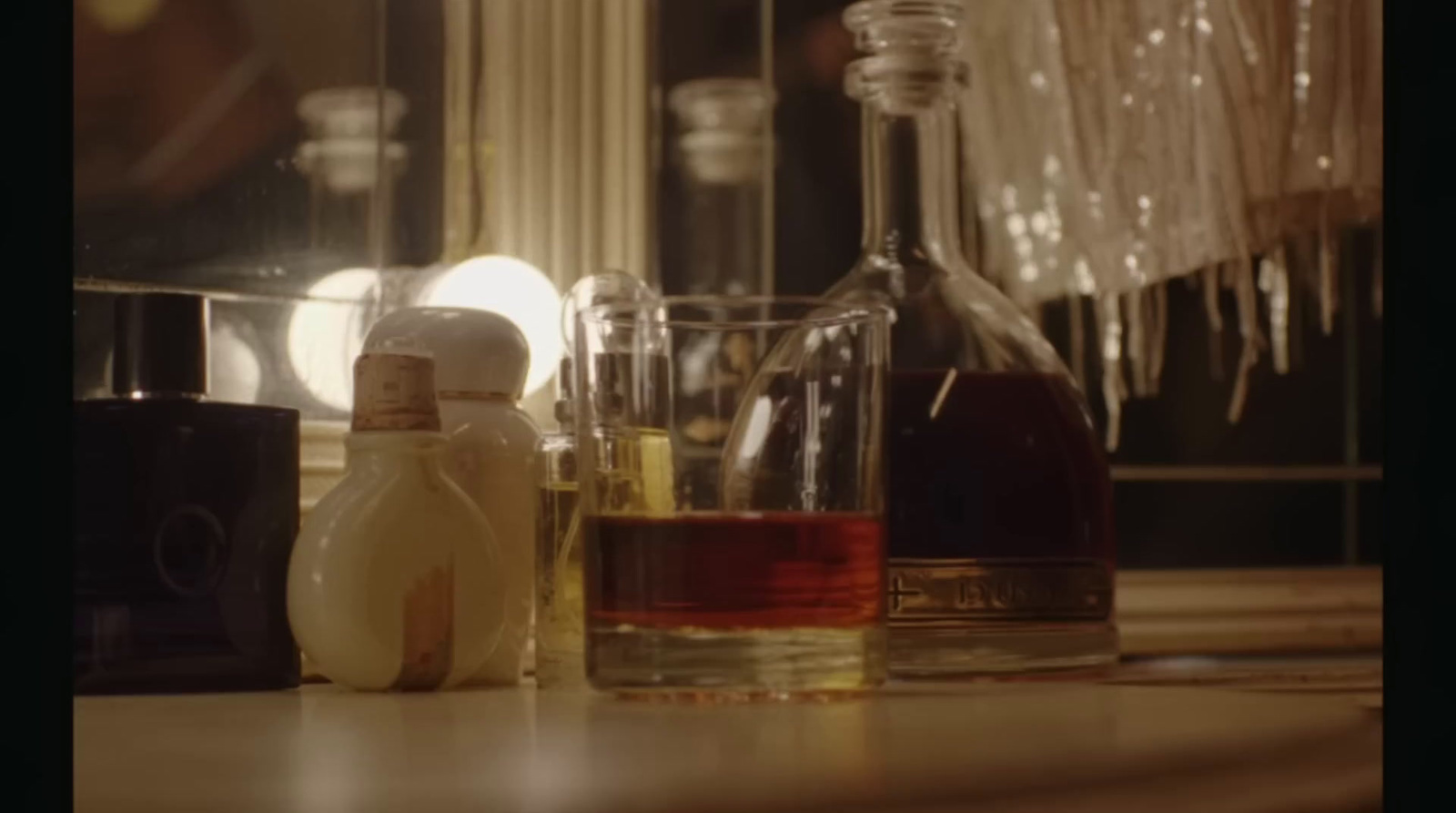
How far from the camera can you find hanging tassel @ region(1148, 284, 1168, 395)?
1107mm

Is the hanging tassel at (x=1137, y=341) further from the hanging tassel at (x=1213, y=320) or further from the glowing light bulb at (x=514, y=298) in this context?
the glowing light bulb at (x=514, y=298)

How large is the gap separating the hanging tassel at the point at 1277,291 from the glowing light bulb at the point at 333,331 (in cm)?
59

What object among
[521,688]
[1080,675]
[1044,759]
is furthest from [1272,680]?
[1044,759]

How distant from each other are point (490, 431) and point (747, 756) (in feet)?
0.94

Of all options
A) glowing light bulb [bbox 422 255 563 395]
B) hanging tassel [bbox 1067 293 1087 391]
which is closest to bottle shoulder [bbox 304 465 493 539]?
glowing light bulb [bbox 422 255 563 395]

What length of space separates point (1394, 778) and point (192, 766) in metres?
0.22

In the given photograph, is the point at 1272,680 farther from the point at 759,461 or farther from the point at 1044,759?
the point at 1044,759

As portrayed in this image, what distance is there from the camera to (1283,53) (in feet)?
3.50

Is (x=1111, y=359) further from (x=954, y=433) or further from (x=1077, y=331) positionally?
(x=954, y=433)

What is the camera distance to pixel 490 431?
24.0 inches

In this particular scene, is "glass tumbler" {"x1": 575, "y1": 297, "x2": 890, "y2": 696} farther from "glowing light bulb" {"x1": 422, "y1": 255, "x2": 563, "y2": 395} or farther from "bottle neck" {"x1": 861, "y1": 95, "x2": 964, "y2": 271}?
"glowing light bulb" {"x1": 422, "y1": 255, "x2": 563, "y2": 395}

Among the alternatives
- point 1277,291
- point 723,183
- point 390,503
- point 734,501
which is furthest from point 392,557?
point 1277,291

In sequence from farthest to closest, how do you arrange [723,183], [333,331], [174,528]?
[723,183] < [333,331] < [174,528]

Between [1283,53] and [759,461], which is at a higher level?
[1283,53]
